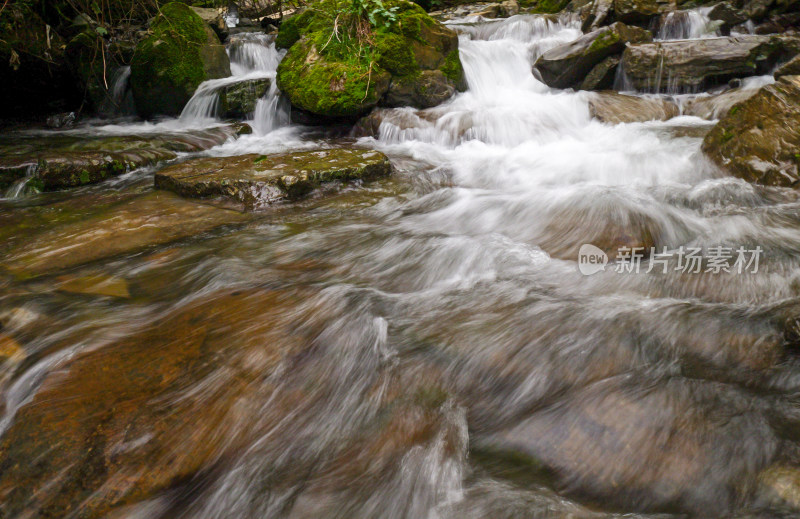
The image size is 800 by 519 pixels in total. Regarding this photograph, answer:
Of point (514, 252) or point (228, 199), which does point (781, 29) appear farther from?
point (228, 199)

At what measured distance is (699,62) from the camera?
26.7ft

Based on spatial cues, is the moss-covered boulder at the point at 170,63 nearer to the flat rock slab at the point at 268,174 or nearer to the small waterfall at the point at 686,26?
the flat rock slab at the point at 268,174

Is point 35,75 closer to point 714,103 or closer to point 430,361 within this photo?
point 430,361

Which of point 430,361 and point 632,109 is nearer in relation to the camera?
point 430,361

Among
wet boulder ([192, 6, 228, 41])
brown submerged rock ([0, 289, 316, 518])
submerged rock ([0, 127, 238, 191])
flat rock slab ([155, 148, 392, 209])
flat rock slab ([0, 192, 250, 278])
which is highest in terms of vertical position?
wet boulder ([192, 6, 228, 41])

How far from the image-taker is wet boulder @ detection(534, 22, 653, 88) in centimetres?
854

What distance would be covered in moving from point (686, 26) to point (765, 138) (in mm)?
7283

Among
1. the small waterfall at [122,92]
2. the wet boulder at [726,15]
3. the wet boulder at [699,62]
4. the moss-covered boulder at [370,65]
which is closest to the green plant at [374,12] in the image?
the moss-covered boulder at [370,65]

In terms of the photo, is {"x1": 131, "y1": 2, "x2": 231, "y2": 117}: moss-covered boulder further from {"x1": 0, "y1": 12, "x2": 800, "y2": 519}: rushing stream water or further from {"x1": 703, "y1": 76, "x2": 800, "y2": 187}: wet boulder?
{"x1": 703, "y1": 76, "x2": 800, "y2": 187}: wet boulder

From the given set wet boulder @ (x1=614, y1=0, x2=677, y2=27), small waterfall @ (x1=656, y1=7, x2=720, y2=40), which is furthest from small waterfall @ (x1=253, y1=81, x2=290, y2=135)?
small waterfall @ (x1=656, y1=7, x2=720, y2=40)

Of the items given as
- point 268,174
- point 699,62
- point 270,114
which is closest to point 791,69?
point 699,62

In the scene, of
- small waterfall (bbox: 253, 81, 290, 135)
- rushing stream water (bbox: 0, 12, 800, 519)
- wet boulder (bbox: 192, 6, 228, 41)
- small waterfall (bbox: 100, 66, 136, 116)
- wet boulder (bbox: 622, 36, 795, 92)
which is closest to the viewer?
rushing stream water (bbox: 0, 12, 800, 519)

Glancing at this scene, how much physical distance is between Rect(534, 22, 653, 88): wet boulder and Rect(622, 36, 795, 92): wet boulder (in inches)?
13.8

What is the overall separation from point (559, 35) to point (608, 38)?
3292 mm
